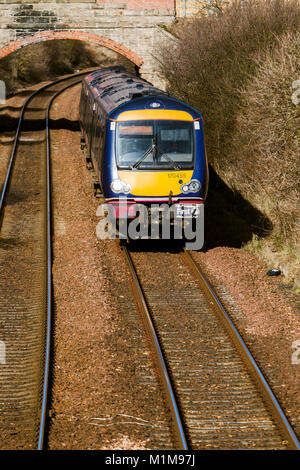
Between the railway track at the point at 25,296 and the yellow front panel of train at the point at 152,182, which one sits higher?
the yellow front panel of train at the point at 152,182

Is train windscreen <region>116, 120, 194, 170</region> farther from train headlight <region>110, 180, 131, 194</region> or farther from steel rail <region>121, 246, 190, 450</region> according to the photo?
steel rail <region>121, 246, 190, 450</region>

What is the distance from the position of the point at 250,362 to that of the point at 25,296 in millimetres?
4480

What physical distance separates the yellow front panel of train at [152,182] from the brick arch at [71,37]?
18.3 meters

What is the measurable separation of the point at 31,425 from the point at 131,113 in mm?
7486

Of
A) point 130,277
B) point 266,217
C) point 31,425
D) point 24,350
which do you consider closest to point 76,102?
point 266,217

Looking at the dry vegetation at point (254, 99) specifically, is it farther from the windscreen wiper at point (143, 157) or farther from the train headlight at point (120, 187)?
the train headlight at point (120, 187)

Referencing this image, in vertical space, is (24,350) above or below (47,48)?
below

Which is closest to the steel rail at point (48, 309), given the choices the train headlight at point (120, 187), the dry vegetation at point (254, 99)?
the train headlight at point (120, 187)

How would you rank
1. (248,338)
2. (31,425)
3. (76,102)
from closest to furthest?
1. (31,425)
2. (248,338)
3. (76,102)

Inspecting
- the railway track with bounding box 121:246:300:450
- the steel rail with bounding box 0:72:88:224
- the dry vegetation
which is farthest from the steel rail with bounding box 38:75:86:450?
the dry vegetation

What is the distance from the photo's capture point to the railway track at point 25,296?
7480 millimetres

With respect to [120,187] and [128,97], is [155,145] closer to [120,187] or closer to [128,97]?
[120,187]
